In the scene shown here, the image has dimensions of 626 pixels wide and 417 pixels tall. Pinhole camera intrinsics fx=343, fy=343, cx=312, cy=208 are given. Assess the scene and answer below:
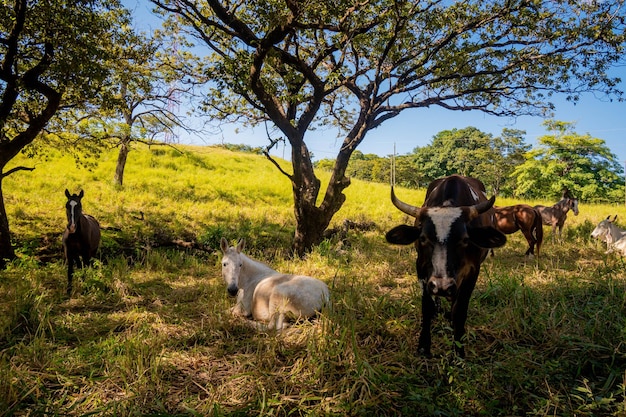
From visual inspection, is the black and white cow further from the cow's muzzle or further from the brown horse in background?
the brown horse in background

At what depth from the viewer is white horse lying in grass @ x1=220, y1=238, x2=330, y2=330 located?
456cm

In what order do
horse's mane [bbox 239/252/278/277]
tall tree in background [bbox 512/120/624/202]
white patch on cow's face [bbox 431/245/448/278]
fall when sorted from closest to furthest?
white patch on cow's face [bbox 431/245/448/278], horse's mane [bbox 239/252/278/277], tall tree in background [bbox 512/120/624/202]

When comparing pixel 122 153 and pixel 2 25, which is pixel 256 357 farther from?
pixel 122 153

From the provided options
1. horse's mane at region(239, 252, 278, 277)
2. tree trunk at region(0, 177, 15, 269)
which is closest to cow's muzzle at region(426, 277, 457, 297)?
horse's mane at region(239, 252, 278, 277)

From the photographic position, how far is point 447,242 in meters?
3.22

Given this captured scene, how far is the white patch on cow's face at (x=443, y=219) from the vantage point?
3266 mm

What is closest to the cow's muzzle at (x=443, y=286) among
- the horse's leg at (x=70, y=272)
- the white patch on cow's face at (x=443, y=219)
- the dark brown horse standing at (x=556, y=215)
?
the white patch on cow's face at (x=443, y=219)

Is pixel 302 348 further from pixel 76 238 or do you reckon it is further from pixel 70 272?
pixel 76 238

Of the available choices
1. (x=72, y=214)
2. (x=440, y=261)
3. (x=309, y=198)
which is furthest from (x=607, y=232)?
(x=72, y=214)

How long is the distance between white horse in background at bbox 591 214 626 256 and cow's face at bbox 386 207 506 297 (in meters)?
8.74

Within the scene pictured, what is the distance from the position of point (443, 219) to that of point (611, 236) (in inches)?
428

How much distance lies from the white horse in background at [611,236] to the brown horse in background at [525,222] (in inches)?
75.8

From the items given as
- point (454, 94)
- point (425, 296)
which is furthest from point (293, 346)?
point (454, 94)

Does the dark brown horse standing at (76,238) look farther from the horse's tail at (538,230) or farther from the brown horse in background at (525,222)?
the horse's tail at (538,230)
